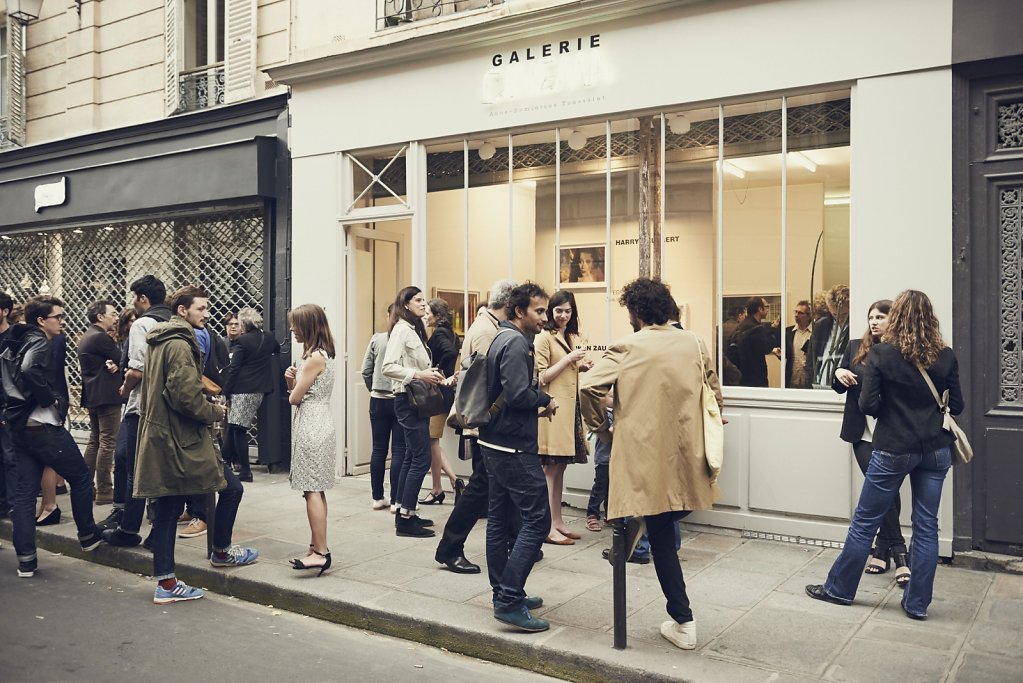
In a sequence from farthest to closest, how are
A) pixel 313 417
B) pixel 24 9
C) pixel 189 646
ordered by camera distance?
1. pixel 24 9
2. pixel 313 417
3. pixel 189 646

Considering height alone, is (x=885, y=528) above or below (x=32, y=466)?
below

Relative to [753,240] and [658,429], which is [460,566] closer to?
[658,429]

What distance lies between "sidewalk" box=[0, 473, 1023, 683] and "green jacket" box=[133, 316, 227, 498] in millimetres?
839

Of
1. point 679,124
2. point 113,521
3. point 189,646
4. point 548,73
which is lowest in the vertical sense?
point 189,646

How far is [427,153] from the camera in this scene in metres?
9.20

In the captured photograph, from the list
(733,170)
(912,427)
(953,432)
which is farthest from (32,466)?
(953,432)

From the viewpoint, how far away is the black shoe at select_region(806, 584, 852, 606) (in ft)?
18.0

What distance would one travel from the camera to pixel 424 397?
701 cm

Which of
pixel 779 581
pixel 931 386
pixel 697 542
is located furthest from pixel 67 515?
pixel 931 386

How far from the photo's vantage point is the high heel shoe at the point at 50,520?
7.65 meters

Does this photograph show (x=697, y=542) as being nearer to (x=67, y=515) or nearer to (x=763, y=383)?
(x=763, y=383)

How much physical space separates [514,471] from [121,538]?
141 inches

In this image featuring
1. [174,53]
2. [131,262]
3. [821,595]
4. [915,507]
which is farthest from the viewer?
[131,262]

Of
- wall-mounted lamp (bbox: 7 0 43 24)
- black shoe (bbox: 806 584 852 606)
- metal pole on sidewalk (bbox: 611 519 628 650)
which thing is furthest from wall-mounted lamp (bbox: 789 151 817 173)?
wall-mounted lamp (bbox: 7 0 43 24)
